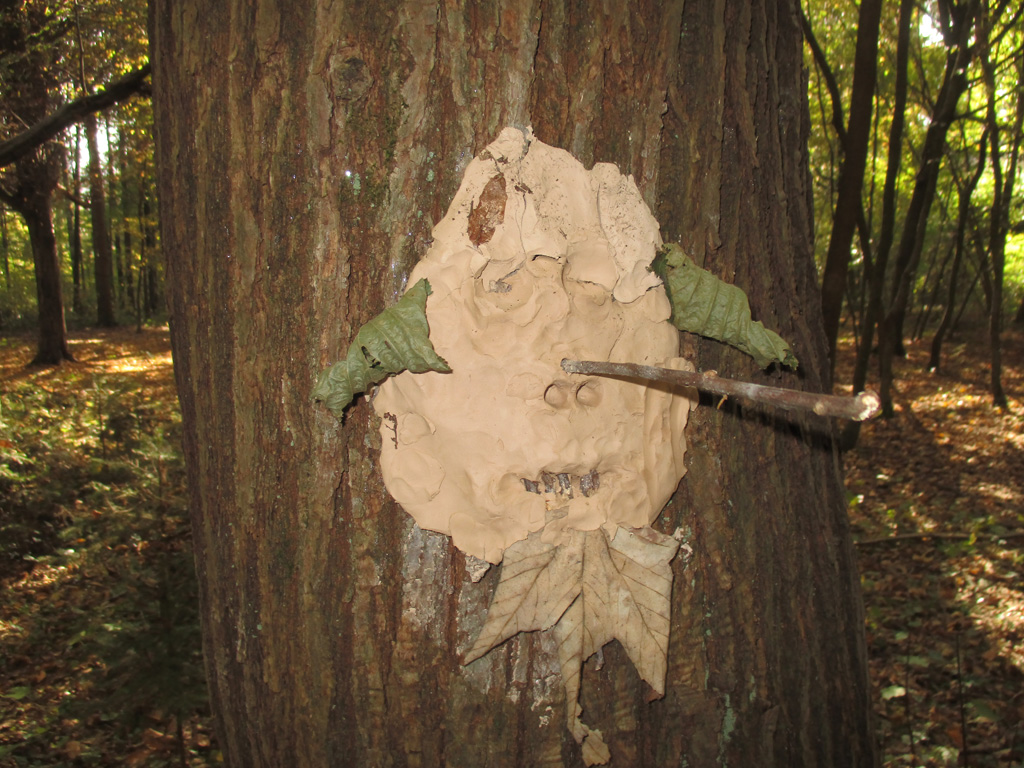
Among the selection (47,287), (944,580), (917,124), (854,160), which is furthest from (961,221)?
(47,287)

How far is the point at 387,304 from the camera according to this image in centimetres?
90

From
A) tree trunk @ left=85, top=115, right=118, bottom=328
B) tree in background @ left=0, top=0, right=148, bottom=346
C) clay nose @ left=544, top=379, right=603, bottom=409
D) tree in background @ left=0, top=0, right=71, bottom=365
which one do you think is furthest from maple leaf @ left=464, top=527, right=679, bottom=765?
tree trunk @ left=85, top=115, right=118, bottom=328

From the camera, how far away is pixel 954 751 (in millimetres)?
2984

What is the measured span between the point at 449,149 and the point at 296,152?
22 cm

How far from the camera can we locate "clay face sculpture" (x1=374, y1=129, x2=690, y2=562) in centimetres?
87

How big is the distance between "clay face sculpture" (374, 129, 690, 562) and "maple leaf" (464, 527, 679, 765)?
0.03 meters

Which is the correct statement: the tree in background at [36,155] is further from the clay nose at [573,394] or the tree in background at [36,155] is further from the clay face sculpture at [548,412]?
the clay nose at [573,394]

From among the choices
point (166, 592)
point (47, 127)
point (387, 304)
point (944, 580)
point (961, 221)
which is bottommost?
point (944, 580)

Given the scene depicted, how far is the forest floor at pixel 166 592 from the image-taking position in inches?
112

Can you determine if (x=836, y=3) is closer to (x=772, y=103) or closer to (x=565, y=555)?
(x=772, y=103)

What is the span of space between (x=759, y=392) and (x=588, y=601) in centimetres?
49

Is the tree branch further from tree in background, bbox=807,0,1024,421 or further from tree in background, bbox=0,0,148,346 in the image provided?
tree in background, bbox=807,0,1024,421

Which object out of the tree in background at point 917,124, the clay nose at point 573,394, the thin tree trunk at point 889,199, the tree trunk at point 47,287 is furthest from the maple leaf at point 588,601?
the tree trunk at point 47,287

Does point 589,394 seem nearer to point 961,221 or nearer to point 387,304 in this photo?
point 387,304
